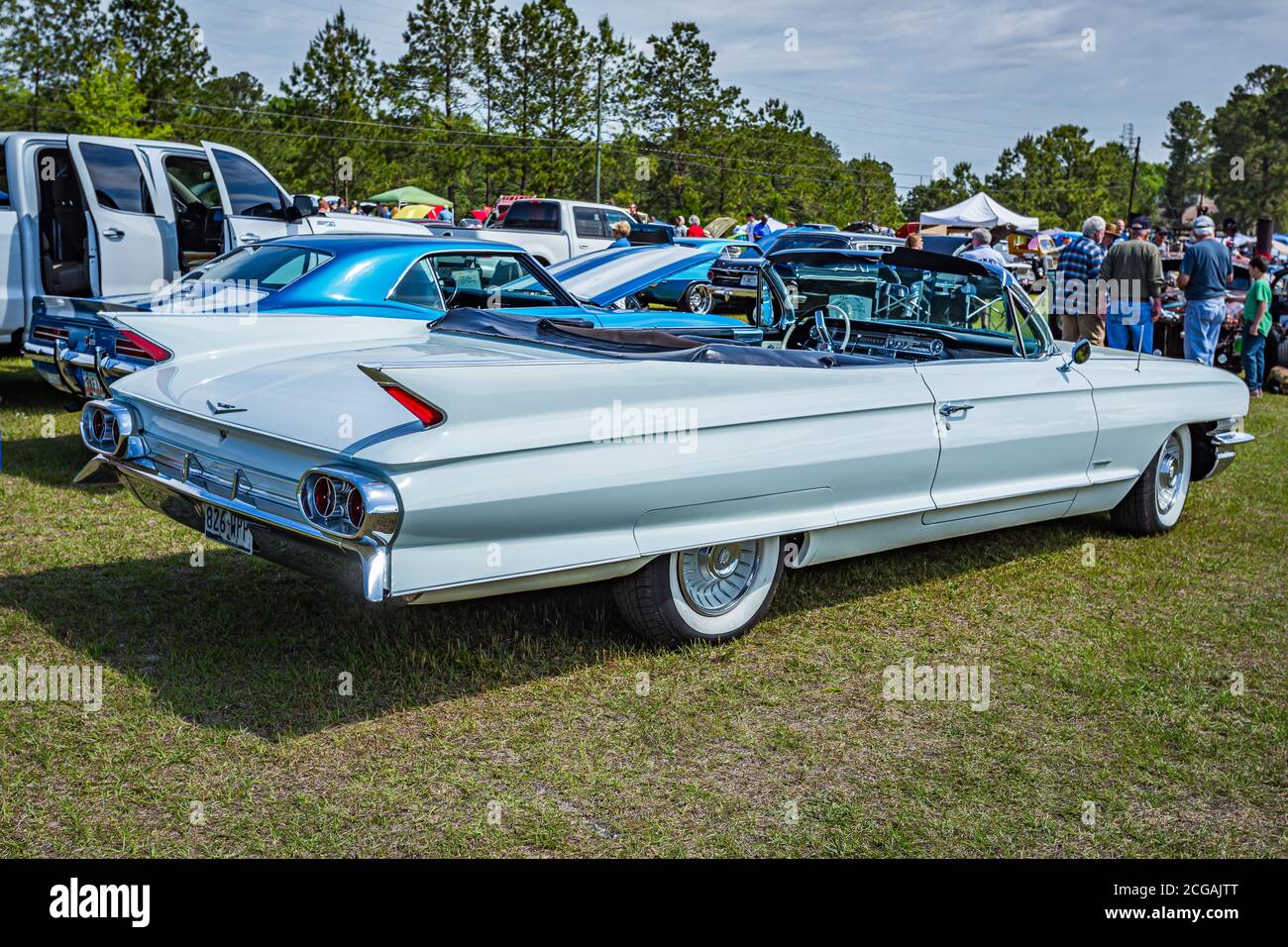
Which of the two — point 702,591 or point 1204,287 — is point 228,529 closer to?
point 702,591

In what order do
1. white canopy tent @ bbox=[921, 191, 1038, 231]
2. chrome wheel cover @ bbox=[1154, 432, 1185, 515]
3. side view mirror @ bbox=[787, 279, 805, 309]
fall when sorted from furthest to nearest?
white canopy tent @ bbox=[921, 191, 1038, 231], chrome wheel cover @ bbox=[1154, 432, 1185, 515], side view mirror @ bbox=[787, 279, 805, 309]

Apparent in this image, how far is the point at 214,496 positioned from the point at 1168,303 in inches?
516

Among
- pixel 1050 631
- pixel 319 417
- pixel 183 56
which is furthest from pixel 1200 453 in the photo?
pixel 183 56

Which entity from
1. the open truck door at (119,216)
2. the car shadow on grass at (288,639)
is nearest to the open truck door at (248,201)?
the open truck door at (119,216)

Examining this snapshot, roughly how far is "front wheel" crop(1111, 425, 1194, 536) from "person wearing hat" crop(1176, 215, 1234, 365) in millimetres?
6146

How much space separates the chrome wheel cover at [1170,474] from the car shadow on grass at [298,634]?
5.99 ft

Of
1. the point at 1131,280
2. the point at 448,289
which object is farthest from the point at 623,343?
the point at 1131,280

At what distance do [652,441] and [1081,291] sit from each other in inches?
369

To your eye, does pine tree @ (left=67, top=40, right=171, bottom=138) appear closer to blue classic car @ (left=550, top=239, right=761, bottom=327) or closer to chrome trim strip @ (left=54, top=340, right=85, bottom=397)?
blue classic car @ (left=550, top=239, right=761, bottom=327)

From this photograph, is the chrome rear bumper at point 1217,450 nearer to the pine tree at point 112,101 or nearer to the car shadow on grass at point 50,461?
the car shadow on grass at point 50,461

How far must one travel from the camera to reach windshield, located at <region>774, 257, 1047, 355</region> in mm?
5848

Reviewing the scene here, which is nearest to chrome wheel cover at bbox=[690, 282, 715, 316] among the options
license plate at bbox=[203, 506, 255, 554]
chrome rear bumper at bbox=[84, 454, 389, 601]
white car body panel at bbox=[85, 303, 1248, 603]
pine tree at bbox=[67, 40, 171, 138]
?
white car body panel at bbox=[85, 303, 1248, 603]

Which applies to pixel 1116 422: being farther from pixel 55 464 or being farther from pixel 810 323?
pixel 55 464

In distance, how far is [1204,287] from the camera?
12.2 m
